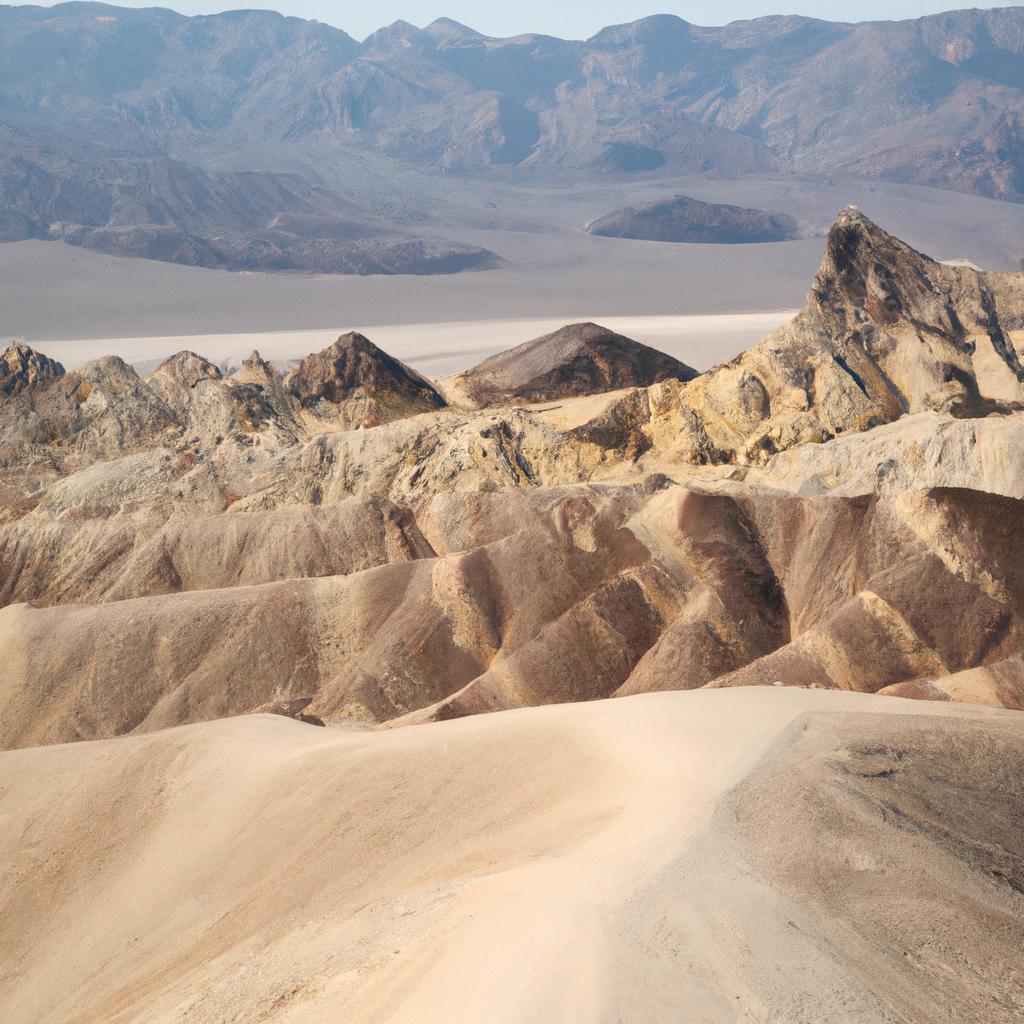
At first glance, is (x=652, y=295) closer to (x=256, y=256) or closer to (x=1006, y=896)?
(x=256, y=256)

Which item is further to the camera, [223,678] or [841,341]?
[841,341]

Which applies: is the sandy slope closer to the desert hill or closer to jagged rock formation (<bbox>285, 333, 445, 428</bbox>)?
the desert hill

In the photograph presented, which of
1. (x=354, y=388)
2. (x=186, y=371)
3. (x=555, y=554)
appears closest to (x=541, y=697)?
(x=555, y=554)

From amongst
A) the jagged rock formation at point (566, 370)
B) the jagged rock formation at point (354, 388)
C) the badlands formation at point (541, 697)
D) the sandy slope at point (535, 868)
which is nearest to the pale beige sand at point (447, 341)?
the jagged rock formation at point (566, 370)

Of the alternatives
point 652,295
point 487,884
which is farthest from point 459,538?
point 652,295

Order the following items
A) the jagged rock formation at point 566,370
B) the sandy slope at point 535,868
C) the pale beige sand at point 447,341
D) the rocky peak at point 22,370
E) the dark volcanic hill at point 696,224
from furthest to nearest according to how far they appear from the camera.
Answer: the dark volcanic hill at point 696,224
the pale beige sand at point 447,341
the jagged rock formation at point 566,370
the rocky peak at point 22,370
the sandy slope at point 535,868

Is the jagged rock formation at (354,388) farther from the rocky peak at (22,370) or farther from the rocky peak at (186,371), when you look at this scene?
the rocky peak at (22,370)
